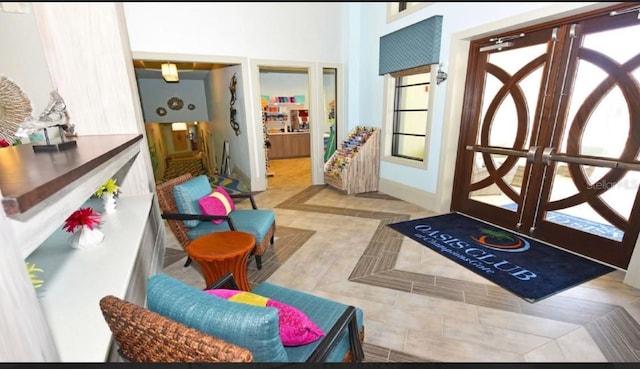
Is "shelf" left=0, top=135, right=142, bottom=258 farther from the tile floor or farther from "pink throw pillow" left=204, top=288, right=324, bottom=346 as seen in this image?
the tile floor

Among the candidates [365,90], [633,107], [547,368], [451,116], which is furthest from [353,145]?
[547,368]

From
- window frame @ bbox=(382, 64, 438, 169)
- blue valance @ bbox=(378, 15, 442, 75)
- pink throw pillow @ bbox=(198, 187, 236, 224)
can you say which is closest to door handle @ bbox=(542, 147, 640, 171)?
window frame @ bbox=(382, 64, 438, 169)

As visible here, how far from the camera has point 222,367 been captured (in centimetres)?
77

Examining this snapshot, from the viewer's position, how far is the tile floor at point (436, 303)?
5.93 ft

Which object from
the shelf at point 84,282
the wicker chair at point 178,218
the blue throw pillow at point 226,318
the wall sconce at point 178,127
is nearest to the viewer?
the blue throw pillow at point 226,318

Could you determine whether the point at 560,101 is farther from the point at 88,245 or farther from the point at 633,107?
the point at 88,245

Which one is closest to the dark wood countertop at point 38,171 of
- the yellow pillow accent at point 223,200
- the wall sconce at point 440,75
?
the yellow pillow accent at point 223,200

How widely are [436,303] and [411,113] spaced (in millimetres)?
3011

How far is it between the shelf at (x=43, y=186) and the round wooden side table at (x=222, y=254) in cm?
82

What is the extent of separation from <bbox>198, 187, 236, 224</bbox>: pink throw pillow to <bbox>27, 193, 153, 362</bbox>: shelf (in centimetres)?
48

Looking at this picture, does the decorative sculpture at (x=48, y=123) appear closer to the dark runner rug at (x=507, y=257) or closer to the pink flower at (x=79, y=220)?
the pink flower at (x=79, y=220)

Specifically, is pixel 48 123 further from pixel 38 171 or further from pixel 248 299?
pixel 248 299

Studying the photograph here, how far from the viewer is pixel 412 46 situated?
3.93 meters

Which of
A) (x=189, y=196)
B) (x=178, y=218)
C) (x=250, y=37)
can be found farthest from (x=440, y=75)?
(x=178, y=218)
